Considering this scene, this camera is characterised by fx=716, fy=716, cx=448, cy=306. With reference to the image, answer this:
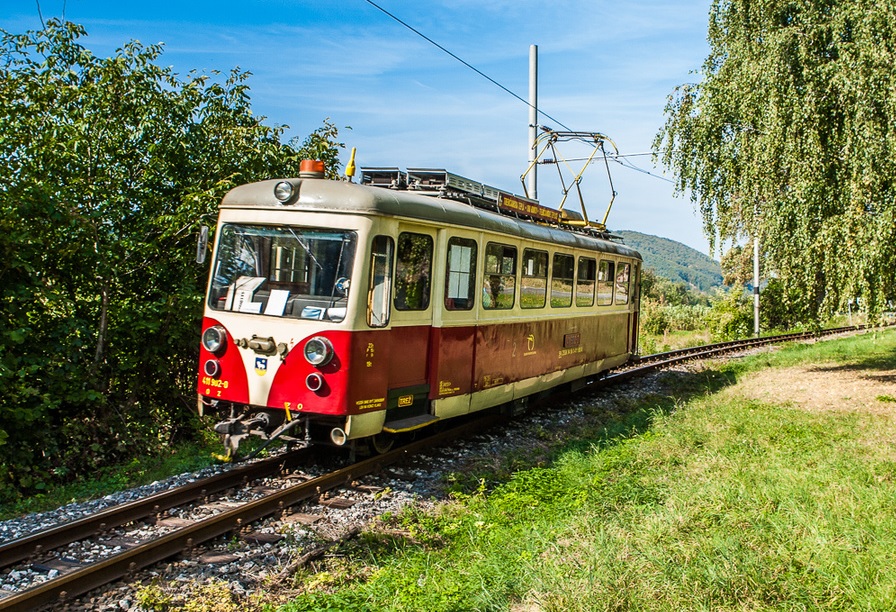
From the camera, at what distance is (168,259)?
9.53 m

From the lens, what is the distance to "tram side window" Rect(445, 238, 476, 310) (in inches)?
322

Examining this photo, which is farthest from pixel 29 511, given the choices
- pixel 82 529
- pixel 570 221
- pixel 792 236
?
pixel 792 236

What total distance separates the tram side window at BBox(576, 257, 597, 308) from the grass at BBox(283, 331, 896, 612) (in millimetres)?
3123

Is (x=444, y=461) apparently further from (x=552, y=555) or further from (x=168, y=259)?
(x=168, y=259)

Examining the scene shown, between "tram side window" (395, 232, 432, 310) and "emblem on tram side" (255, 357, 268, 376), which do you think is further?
"tram side window" (395, 232, 432, 310)

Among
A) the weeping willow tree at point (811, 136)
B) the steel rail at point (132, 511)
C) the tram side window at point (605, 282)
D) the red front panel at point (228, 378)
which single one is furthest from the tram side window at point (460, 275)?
the weeping willow tree at point (811, 136)

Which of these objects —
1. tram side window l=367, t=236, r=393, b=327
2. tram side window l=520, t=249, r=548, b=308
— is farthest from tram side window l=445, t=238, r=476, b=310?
tram side window l=520, t=249, r=548, b=308

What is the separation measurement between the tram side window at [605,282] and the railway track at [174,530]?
17.7 ft

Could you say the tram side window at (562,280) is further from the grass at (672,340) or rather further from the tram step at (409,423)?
the grass at (672,340)

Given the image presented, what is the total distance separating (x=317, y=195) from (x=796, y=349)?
64.2 ft

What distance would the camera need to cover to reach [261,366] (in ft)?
23.6

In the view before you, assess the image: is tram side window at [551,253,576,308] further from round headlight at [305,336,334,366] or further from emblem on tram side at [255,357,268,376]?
emblem on tram side at [255,357,268,376]

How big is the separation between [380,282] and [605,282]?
7.43 metres

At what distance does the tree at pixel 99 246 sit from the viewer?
7.56 m
